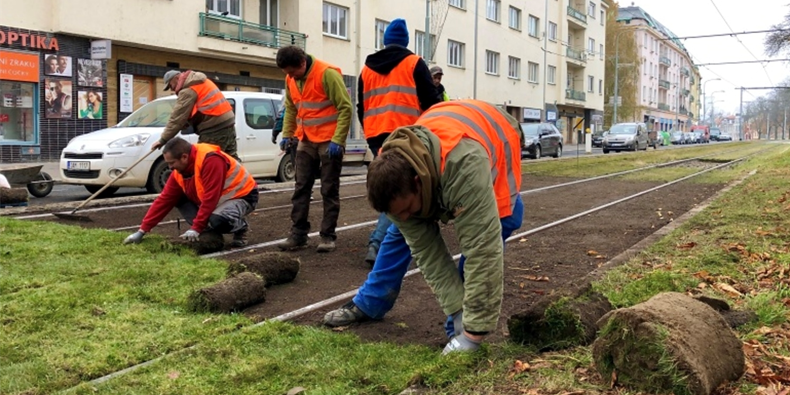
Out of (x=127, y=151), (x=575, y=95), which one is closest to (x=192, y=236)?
(x=127, y=151)

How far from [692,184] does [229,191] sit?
11301mm

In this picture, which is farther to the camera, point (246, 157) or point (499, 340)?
point (246, 157)

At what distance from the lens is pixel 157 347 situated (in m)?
3.54

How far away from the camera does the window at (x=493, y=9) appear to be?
42.4 metres

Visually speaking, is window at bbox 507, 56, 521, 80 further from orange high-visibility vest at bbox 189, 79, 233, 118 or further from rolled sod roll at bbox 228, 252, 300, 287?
rolled sod roll at bbox 228, 252, 300, 287

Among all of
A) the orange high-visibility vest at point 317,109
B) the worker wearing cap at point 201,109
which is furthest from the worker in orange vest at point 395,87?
the worker wearing cap at point 201,109

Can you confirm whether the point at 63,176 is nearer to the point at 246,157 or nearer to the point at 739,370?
the point at 246,157

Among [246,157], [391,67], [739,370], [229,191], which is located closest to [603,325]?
[739,370]

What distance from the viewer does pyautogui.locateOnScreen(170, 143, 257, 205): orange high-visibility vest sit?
19.7ft

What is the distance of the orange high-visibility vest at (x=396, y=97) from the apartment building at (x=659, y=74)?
2604 inches

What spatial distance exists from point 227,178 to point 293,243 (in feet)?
2.77

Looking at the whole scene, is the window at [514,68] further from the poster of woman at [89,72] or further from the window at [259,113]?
the window at [259,113]

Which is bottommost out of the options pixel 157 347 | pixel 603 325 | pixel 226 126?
pixel 157 347

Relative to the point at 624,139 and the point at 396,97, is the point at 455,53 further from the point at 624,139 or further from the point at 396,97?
the point at 396,97
